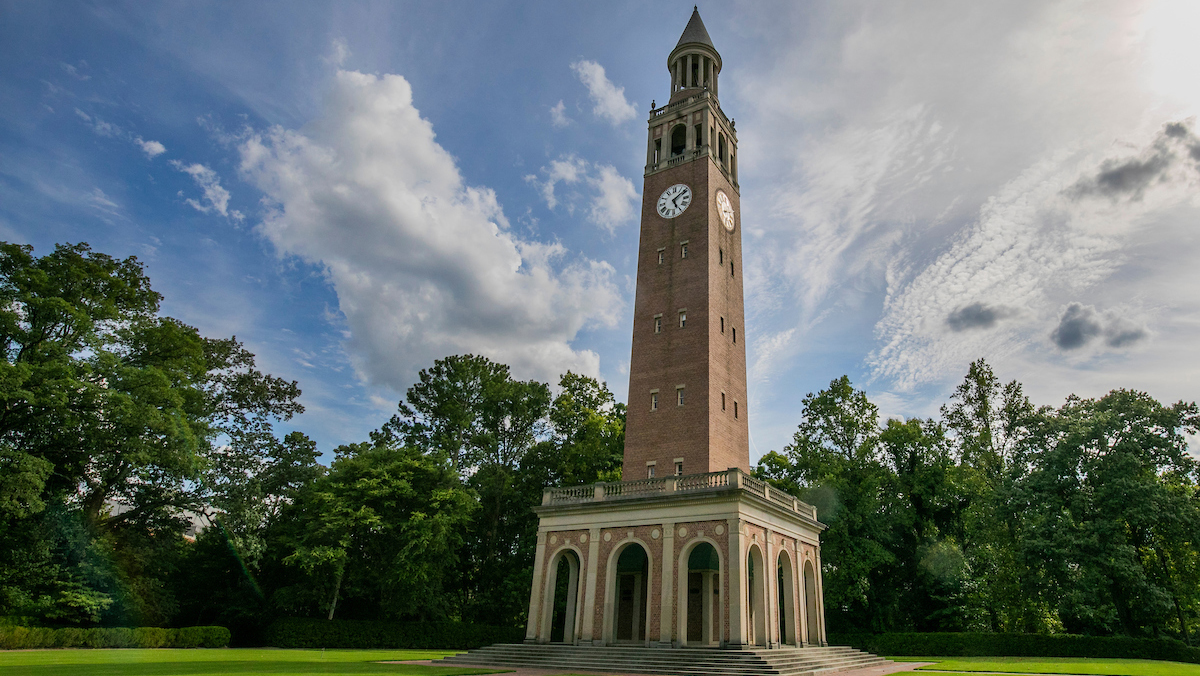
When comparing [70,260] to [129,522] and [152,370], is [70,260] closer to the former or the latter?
[152,370]

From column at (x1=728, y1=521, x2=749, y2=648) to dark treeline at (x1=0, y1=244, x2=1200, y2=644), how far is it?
712 inches

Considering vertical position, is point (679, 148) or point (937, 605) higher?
point (679, 148)

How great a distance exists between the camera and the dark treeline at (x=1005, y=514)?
112ft

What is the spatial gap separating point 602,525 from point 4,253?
106 ft

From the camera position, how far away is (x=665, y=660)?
24.5 metres

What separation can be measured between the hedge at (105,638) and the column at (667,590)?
25.9 m

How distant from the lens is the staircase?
76.8 ft

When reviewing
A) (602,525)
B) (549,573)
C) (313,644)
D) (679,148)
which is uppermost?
(679,148)

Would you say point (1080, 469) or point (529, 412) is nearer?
point (1080, 469)

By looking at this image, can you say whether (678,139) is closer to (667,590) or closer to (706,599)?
(706,599)

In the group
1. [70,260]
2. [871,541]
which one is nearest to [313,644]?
[70,260]

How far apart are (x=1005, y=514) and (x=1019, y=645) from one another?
687 cm

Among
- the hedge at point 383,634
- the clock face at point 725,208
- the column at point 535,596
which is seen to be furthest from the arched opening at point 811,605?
the clock face at point 725,208

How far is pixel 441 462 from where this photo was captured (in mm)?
45188
